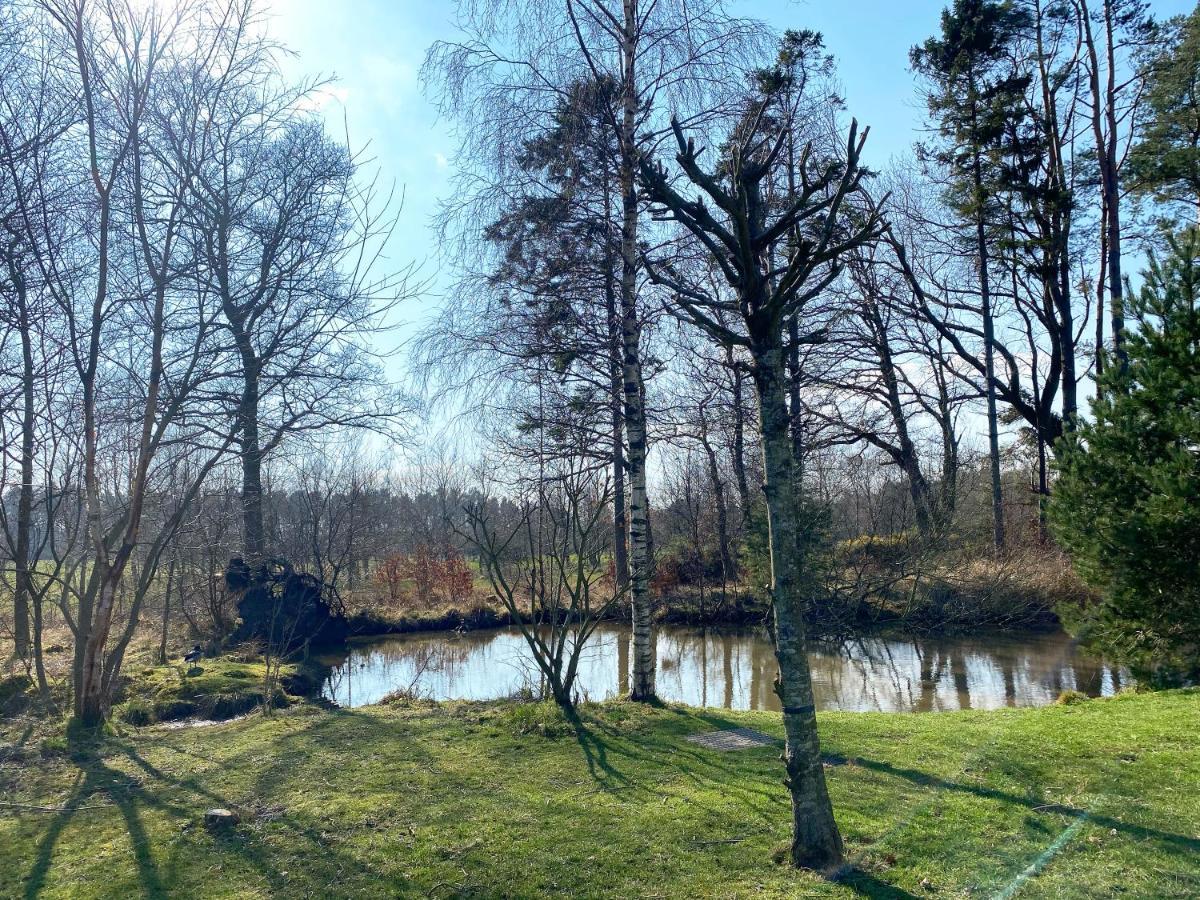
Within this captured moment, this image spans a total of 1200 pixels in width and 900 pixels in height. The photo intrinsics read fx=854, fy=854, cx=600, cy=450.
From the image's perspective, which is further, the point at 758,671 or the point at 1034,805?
the point at 758,671

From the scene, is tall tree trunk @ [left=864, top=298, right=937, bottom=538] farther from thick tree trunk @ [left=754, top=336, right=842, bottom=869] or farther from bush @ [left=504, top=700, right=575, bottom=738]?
thick tree trunk @ [left=754, top=336, right=842, bottom=869]

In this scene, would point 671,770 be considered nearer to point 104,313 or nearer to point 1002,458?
point 104,313

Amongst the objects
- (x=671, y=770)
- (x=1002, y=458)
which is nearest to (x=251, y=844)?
(x=671, y=770)

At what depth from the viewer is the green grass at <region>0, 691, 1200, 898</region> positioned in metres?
4.20

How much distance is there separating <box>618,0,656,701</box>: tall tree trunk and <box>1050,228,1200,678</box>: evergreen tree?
14.7 ft

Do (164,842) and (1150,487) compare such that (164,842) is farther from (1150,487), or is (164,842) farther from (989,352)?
(989,352)

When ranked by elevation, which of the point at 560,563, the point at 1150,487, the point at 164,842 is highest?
the point at 1150,487

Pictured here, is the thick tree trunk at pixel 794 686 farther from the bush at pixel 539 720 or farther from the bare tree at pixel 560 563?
the bare tree at pixel 560 563

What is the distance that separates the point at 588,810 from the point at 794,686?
1861 mm

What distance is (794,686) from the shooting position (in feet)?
13.7

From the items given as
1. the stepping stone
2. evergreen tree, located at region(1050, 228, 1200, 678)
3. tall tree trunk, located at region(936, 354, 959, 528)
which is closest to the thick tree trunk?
the stepping stone

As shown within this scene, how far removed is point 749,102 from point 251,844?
8.46 metres

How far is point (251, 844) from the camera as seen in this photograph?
4.77 m

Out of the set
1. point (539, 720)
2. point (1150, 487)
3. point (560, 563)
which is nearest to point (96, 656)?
point (539, 720)
